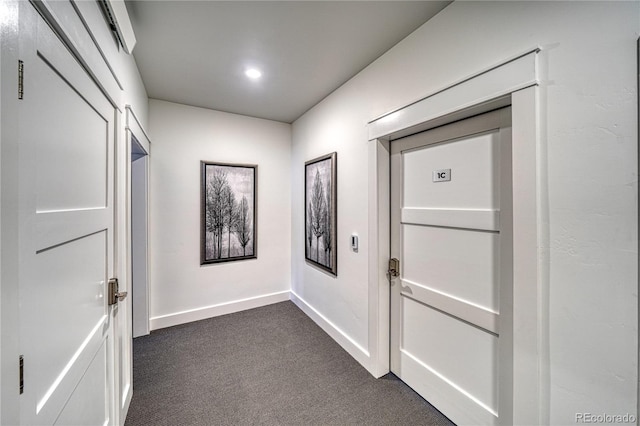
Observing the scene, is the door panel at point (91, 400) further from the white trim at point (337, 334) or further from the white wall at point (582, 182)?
the white wall at point (582, 182)

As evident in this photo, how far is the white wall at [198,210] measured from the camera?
281 cm

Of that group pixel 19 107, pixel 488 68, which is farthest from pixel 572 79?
pixel 19 107

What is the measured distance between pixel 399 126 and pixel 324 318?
2114 millimetres

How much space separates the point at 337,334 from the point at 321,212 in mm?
1277

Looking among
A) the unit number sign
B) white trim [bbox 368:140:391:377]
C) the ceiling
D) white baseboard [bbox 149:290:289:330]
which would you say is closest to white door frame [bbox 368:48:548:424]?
the unit number sign

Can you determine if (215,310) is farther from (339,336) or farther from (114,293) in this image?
(114,293)

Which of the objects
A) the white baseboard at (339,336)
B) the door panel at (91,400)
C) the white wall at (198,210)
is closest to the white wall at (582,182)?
the white baseboard at (339,336)

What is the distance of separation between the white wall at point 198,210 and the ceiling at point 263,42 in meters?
0.48

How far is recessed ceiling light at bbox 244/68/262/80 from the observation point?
2.17 meters

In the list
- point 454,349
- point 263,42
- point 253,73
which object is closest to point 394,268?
point 454,349

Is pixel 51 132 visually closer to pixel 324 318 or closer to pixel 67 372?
pixel 67 372

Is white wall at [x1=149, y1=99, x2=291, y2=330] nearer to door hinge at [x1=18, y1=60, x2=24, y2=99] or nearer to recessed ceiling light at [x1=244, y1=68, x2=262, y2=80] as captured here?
recessed ceiling light at [x1=244, y1=68, x2=262, y2=80]

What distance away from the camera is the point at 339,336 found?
2490mm

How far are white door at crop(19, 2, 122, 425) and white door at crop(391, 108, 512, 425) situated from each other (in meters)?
1.86
